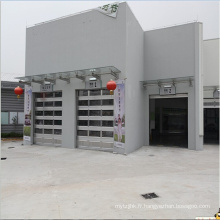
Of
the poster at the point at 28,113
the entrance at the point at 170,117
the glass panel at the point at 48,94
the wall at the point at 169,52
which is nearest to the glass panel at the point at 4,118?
the poster at the point at 28,113

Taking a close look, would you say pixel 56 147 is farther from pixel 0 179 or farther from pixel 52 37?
pixel 52 37

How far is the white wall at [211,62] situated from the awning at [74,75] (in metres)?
7.48

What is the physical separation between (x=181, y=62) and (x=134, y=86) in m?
3.68

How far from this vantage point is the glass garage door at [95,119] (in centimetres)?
1115

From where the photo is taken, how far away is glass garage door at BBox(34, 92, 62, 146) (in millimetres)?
12695

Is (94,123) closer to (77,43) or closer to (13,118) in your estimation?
(77,43)

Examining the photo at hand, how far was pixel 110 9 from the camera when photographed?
434 inches

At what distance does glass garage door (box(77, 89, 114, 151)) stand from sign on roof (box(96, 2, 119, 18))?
13.8 feet

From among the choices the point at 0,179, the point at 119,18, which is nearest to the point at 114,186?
the point at 0,179

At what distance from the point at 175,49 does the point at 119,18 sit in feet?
14.7

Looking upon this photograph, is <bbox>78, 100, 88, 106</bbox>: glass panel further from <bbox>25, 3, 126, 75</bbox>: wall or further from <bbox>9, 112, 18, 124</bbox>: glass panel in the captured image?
<bbox>9, 112, 18, 124</bbox>: glass panel

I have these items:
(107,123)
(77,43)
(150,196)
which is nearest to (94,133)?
(107,123)

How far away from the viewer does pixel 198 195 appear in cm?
506

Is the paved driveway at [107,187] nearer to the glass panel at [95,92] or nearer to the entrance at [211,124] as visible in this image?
the glass panel at [95,92]
